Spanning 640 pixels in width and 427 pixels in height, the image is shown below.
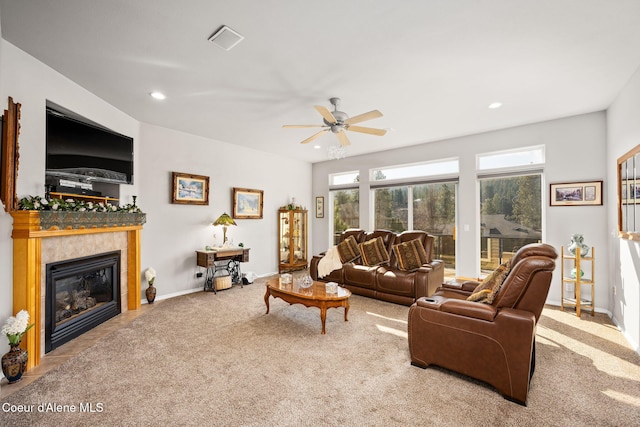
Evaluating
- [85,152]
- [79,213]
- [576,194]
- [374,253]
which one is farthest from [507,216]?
[85,152]

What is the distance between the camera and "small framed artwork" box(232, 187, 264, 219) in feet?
18.5

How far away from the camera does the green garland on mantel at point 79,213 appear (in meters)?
2.59

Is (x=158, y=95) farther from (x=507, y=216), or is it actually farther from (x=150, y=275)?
(x=507, y=216)

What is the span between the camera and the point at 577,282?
3631 millimetres

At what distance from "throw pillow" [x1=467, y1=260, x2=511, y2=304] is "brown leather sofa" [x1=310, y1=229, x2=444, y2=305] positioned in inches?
58.2

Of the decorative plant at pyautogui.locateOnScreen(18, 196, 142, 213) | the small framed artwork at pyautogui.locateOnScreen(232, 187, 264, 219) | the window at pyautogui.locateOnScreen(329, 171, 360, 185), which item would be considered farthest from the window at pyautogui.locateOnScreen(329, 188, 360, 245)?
the decorative plant at pyautogui.locateOnScreen(18, 196, 142, 213)

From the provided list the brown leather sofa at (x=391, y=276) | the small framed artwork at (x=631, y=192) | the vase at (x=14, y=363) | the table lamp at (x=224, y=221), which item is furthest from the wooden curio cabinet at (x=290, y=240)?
the small framed artwork at (x=631, y=192)

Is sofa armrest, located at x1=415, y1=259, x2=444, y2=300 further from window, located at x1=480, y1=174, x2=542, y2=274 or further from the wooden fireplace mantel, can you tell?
the wooden fireplace mantel

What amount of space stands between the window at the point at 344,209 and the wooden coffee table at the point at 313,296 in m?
3.32

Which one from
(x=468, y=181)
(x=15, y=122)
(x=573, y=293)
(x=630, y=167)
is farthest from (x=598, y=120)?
(x=15, y=122)

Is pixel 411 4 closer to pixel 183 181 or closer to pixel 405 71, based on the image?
pixel 405 71

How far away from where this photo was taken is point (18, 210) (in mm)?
2445

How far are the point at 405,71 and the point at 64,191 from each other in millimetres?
3807

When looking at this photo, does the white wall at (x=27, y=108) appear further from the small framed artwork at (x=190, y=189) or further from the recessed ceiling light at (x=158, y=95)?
the small framed artwork at (x=190, y=189)
